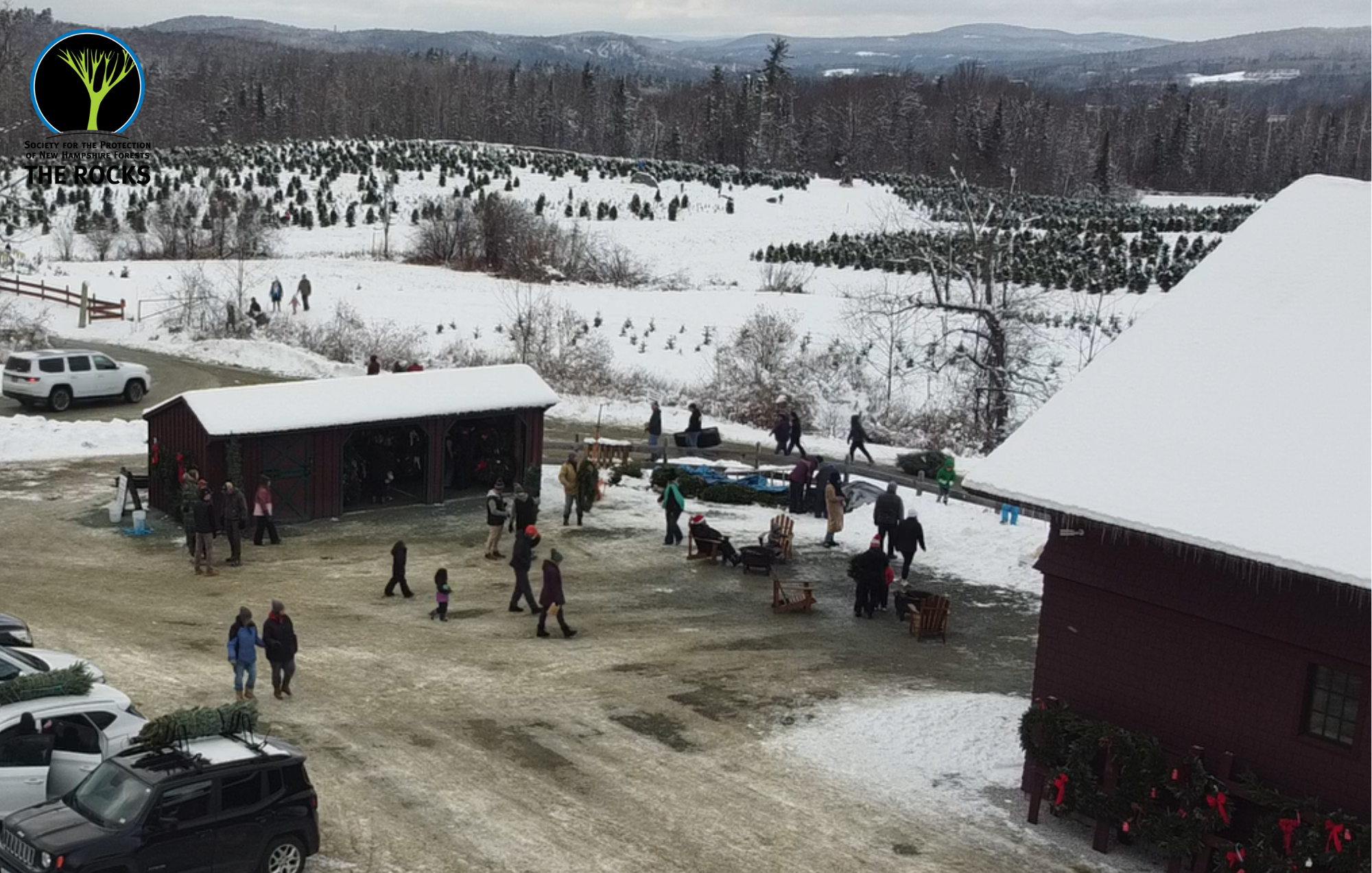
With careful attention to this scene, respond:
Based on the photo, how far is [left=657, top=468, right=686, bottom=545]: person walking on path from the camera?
25.1 meters

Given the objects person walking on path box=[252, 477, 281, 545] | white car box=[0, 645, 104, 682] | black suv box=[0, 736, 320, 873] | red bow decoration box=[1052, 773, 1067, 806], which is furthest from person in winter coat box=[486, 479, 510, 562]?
red bow decoration box=[1052, 773, 1067, 806]

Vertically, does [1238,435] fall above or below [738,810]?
above

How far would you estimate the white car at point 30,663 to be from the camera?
1441cm

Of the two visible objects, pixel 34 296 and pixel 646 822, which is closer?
pixel 646 822

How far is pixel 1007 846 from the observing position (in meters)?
14.0

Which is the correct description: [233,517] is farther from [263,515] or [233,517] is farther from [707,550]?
[707,550]

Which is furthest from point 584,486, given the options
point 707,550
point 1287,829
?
point 1287,829

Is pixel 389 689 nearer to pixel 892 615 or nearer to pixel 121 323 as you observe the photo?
pixel 892 615

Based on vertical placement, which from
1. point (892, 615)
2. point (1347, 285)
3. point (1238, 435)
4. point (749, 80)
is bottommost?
point (892, 615)

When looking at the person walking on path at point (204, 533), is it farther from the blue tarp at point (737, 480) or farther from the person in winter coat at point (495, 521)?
the blue tarp at point (737, 480)

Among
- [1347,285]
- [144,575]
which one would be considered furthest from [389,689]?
[1347,285]

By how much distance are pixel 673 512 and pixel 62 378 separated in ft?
58.0

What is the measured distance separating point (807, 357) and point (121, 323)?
22.0m

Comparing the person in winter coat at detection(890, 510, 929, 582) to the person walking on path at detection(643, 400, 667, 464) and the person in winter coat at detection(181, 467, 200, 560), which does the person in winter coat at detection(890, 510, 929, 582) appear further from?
the person in winter coat at detection(181, 467, 200, 560)
